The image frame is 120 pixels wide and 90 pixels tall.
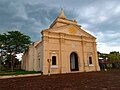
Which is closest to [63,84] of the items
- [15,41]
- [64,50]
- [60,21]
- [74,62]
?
[64,50]

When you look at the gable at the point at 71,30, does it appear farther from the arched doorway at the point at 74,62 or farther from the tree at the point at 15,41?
the tree at the point at 15,41

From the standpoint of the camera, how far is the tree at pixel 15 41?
87.0 ft

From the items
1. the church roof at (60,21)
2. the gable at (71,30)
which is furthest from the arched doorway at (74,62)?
the church roof at (60,21)

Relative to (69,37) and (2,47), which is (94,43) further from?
(2,47)

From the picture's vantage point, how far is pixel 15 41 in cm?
2659

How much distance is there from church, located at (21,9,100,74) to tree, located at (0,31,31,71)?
4331mm

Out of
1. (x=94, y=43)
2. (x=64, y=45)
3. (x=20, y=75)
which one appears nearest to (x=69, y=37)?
(x=64, y=45)

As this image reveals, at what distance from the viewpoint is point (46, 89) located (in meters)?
7.61

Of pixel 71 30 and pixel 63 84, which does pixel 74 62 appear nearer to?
pixel 71 30

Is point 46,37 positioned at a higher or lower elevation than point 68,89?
higher

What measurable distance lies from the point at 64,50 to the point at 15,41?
11.7 m

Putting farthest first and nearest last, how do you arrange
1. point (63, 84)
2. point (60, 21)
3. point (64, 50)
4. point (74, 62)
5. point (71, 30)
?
point (60, 21) → point (74, 62) → point (71, 30) → point (64, 50) → point (63, 84)

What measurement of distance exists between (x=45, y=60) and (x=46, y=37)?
3573mm

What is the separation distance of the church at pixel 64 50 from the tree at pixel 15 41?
171 inches
